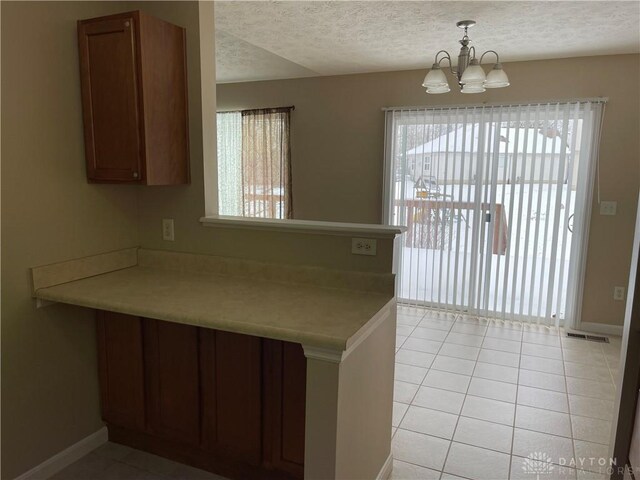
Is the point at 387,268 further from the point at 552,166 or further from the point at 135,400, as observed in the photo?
the point at 552,166

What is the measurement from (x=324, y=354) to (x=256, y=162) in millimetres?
4046

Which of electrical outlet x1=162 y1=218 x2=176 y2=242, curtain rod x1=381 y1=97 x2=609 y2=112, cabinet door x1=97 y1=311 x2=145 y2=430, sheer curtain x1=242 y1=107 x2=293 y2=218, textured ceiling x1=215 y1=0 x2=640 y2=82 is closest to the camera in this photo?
cabinet door x1=97 y1=311 x2=145 y2=430

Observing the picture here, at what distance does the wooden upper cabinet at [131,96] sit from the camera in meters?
→ 1.96

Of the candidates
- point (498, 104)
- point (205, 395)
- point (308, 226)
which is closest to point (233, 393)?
point (205, 395)

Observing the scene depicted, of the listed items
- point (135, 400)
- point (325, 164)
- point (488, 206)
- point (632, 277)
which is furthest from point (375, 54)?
point (135, 400)

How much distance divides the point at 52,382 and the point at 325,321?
1.40m

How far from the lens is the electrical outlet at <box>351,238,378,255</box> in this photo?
197cm

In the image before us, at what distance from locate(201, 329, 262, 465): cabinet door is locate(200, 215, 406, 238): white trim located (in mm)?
535

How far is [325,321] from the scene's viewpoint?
1.62m

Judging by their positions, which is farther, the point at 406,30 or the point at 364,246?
the point at 406,30

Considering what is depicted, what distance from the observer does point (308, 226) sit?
2.09 metres

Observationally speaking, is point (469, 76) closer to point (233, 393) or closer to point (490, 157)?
point (490, 157)

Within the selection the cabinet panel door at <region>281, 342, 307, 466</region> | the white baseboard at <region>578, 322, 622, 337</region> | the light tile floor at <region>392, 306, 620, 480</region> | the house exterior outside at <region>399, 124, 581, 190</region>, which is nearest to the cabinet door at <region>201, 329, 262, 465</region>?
the cabinet panel door at <region>281, 342, 307, 466</region>

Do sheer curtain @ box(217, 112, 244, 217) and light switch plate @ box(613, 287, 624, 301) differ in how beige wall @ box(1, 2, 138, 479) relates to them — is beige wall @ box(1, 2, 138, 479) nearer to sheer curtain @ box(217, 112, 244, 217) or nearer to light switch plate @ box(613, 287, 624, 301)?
sheer curtain @ box(217, 112, 244, 217)
